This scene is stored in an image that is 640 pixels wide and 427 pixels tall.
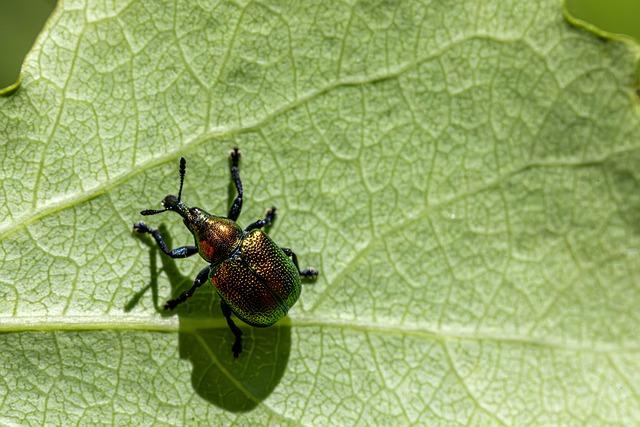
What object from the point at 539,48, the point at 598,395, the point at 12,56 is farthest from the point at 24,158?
the point at 598,395

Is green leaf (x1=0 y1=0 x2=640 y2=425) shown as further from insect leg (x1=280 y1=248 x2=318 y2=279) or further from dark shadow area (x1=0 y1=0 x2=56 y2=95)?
dark shadow area (x1=0 y1=0 x2=56 y2=95)

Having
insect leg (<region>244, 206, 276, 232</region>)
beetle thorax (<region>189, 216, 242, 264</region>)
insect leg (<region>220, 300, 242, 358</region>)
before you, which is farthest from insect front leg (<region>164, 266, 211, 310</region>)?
insect leg (<region>244, 206, 276, 232</region>)

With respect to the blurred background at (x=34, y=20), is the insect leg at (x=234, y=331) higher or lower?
lower

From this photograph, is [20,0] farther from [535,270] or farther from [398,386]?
[535,270]

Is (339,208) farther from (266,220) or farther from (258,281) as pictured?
(258,281)

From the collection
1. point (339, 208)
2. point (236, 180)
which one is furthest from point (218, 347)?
point (339, 208)

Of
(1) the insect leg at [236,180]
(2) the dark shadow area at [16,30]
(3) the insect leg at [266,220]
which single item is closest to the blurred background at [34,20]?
(2) the dark shadow area at [16,30]

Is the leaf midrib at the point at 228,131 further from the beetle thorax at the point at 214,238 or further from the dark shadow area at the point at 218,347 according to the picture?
the beetle thorax at the point at 214,238

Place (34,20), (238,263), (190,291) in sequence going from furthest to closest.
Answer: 1. (34,20)
2. (238,263)
3. (190,291)
